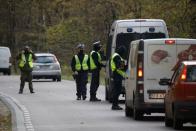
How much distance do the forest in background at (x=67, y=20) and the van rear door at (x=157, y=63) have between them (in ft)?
84.0

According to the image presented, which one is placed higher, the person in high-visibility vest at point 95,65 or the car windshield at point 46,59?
the person in high-visibility vest at point 95,65

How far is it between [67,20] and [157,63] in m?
54.6

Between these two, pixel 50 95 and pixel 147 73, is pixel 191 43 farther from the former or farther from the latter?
pixel 50 95

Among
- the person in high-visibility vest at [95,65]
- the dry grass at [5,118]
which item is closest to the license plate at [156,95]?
the dry grass at [5,118]

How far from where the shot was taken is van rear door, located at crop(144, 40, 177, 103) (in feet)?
67.8

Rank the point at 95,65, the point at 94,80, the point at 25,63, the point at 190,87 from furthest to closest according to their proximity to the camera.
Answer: the point at 25,63 < the point at 94,80 < the point at 95,65 < the point at 190,87

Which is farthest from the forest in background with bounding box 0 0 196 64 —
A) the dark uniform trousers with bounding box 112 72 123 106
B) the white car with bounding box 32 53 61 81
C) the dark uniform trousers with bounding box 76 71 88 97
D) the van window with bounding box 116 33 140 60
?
the dark uniform trousers with bounding box 112 72 123 106

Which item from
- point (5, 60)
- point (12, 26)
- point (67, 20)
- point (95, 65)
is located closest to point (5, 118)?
point (95, 65)

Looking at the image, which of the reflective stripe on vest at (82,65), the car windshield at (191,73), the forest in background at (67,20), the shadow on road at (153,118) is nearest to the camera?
the car windshield at (191,73)

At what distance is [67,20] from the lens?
75000mm

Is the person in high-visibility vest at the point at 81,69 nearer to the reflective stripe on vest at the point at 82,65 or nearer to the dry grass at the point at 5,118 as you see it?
the reflective stripe on vest at the point at 82,65

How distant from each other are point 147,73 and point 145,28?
683 cm

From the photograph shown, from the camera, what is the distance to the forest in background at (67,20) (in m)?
50.4

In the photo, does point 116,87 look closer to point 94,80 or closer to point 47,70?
point 94,80
